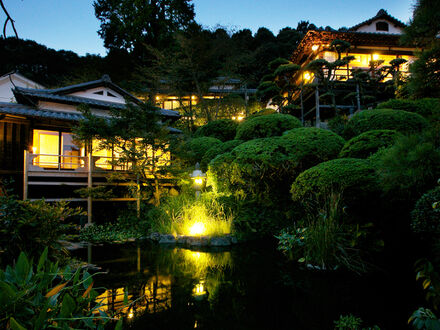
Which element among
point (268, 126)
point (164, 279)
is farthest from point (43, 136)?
point (164, 279)

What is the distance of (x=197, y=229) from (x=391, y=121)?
5831 mm

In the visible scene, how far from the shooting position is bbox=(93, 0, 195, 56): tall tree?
25.9 metres

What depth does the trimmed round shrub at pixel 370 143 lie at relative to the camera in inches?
213

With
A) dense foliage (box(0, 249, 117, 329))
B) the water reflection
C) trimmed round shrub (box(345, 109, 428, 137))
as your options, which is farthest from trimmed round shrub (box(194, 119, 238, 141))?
dense foliage (box(0, 249, 117, 329))

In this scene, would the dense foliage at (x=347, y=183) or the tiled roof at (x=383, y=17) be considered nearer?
the dense foliage at (x=347, y=183)

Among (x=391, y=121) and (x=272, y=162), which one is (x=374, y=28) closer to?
(x=391, y=121)

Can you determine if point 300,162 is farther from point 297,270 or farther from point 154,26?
point 154,26

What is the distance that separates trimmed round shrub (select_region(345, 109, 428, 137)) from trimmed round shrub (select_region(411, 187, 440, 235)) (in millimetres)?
4226

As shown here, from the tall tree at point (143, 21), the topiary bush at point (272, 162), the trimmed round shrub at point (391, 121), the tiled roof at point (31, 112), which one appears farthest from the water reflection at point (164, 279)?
the tall tree at point (143, 21)

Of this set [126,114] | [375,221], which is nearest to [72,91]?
[126,114]

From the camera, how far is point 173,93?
20734mm

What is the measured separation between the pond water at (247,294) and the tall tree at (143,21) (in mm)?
24455

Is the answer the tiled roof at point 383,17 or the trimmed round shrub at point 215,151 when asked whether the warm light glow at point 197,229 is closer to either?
the trimmed round shrub at point 215,151

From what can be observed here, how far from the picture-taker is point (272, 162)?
21.6 feet
